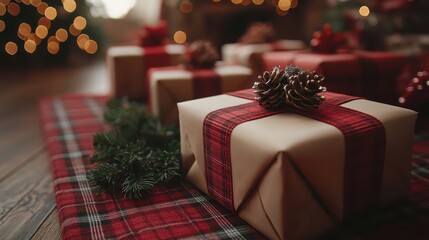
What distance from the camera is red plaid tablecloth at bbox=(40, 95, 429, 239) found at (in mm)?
800

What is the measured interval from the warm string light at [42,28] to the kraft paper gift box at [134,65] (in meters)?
1.36

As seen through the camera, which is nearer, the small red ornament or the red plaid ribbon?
the red plaid ribbon

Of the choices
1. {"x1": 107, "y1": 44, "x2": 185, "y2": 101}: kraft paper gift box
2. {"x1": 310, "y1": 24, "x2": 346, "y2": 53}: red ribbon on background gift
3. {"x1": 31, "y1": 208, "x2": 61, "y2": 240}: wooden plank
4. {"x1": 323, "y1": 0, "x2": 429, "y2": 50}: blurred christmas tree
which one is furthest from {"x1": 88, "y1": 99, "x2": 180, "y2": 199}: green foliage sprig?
{"x1": 323, "y1": 0, "x2": 429, "y2": 50}: blurred christmas tree

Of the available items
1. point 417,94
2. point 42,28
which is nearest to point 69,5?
point 42,28

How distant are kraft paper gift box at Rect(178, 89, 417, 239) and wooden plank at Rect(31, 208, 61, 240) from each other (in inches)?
13.8

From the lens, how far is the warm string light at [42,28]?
289cm

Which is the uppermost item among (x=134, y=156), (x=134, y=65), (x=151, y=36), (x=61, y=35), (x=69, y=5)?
(x=69, y=5)

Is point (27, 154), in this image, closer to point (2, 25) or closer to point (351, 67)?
point (351, 67)

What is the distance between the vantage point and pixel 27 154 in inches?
53.9

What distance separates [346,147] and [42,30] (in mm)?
2903

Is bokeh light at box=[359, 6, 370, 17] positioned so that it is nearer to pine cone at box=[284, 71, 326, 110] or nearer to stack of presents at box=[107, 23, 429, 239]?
stack of presents at box=[107, 23, 429, 239]

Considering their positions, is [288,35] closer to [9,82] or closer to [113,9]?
[113,9]

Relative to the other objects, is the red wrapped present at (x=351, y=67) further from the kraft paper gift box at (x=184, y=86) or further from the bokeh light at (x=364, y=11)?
the bokeh light at (x=364, y=11)

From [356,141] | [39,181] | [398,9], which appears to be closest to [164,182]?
[39,181]
